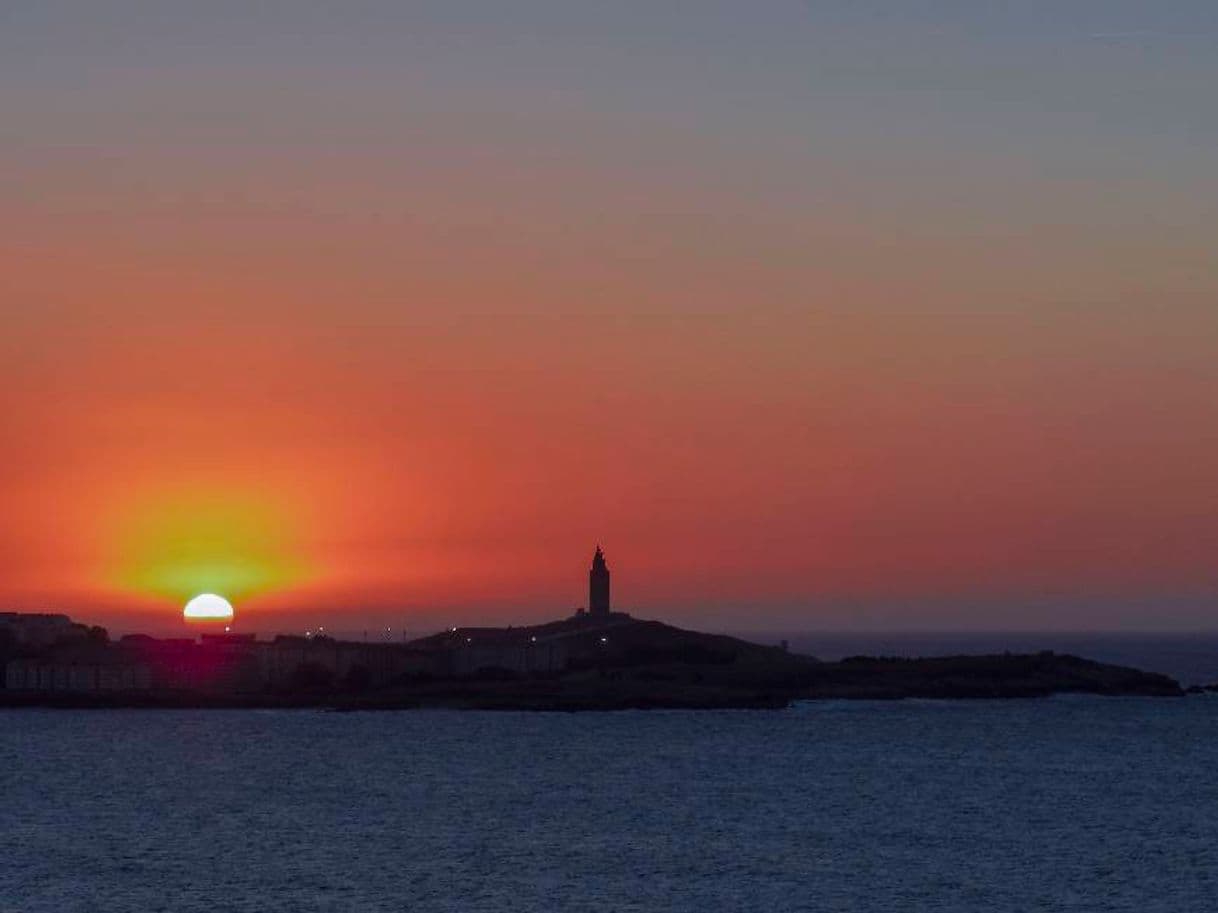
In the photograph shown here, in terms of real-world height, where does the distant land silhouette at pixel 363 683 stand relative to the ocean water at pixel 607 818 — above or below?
above

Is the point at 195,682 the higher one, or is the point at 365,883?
the point at 195,682

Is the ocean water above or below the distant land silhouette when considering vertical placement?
below

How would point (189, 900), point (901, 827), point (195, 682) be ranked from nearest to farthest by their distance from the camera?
1. point (189, 900)
2. point (901, 827)
3. point (195, 682)

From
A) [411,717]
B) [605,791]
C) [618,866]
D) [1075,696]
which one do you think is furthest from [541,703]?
[618,866]

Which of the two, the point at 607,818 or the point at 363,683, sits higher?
the point at 363,683

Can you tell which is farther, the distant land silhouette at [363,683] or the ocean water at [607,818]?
the distant land silhouette at [363,683]

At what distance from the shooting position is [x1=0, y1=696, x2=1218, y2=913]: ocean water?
2675 inches

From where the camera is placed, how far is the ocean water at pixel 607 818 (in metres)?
67.9

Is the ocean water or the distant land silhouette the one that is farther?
the distant land silhouette

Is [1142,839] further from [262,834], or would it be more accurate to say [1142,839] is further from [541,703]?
[541,703]

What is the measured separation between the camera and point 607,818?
88.8 m

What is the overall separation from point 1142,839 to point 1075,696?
116165 mm

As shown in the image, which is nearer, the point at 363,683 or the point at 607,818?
the point at 607,818

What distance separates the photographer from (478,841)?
8056cm
